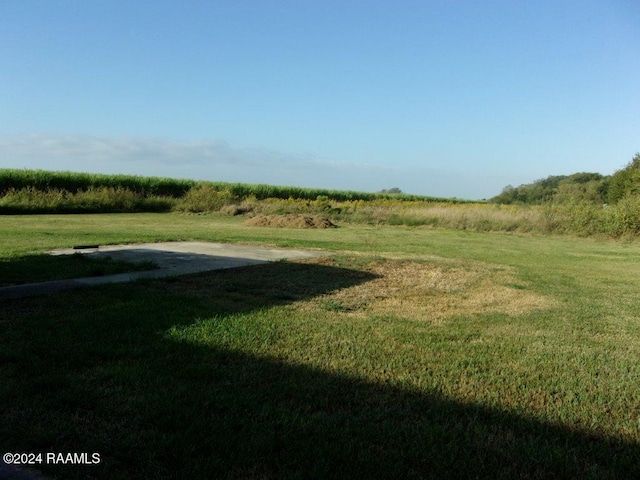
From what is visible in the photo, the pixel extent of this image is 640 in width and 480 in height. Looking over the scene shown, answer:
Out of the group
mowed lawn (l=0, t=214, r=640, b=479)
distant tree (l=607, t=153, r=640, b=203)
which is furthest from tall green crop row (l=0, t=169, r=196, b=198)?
distant tree (l=607, t=153, r=640, b=203)

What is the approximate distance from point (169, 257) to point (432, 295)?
508cm

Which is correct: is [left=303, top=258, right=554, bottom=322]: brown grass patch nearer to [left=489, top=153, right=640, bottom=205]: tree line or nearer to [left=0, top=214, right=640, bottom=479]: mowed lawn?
[left=0, top=214, right=640, bottom=479]: mowed lawn

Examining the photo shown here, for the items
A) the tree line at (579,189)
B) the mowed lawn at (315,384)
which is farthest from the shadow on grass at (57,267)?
the tree line at (579,189)

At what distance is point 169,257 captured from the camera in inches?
371

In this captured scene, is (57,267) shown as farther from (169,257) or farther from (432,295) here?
(432,295)

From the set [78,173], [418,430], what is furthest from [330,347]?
[78,173]

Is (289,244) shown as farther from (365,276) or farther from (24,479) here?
(24,479)

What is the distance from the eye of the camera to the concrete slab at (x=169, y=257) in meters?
5.96

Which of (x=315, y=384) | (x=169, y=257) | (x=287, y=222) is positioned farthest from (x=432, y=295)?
(x=287, y=222)

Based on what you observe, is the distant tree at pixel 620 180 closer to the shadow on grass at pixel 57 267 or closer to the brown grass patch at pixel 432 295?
the brown grass patch at pixel 432 295

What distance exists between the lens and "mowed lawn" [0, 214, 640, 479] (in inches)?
97.0

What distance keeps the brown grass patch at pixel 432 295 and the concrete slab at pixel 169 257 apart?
8.03 feet

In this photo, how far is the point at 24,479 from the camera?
212cm

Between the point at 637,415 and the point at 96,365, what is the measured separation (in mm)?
3672
